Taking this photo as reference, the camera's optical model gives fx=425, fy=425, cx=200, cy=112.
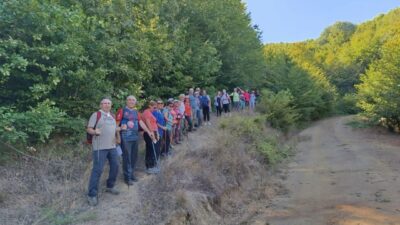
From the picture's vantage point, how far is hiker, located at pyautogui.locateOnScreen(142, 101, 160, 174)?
32.3 ft

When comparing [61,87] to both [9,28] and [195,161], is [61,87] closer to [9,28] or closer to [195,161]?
[9,28]

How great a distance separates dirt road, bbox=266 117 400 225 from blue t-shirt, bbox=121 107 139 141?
514cm

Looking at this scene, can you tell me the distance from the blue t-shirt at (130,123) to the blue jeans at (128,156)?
0.12 meters

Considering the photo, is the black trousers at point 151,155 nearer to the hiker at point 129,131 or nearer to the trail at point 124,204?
the trail at point 124,204

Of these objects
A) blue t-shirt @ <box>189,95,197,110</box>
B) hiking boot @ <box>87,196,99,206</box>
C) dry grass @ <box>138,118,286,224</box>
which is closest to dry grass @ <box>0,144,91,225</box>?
hiking boot @ <box>87,196,99,206</box>

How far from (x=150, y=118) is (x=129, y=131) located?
3.78ft

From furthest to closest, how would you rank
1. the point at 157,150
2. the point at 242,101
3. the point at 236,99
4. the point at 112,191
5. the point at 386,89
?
the point at 386,89
the point at 242,101
the point at 236,99
the point at 157,150
the point at 112,191

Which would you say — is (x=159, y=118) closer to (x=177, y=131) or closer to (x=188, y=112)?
(x=177, y=131)

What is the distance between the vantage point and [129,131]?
8938 mm

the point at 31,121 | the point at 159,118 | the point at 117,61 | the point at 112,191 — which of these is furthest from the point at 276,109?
the point at 31,121

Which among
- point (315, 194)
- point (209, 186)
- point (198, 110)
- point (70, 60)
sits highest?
point (70, 60)

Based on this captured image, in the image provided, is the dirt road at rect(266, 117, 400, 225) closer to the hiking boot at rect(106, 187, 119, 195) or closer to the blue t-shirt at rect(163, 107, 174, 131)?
the blue t-shirt at rect(163, 107, 174, 131)

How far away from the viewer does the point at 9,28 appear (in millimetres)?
9016

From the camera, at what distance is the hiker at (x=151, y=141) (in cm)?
986
